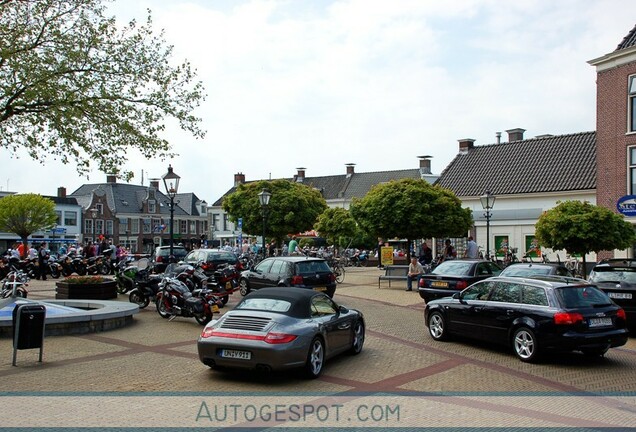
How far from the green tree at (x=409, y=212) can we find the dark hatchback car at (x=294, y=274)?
22.1 feet

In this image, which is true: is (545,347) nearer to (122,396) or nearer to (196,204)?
(122,396)

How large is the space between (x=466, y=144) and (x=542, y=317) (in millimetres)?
32604

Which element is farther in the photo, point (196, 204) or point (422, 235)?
point (196, 204)

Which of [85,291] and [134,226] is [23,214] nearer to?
[134,226]

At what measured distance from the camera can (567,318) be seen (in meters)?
10.0

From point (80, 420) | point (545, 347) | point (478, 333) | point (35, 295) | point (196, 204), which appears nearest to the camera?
point (80, 420)

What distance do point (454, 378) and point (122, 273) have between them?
13050 mm

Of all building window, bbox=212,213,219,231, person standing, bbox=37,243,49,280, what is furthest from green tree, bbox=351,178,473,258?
building window, bbox=212,213,219,231

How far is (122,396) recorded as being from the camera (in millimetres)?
7938

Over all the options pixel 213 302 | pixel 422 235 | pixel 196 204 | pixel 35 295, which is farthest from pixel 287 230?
pixel 196 204

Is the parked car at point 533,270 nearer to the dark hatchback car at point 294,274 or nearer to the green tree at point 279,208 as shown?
the dark hatchback car at point 294,274

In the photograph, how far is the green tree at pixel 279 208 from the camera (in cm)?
4234

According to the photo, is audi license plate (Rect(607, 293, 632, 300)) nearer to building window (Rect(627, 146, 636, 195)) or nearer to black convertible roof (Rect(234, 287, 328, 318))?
black convertible roof (Rect(234, 287, 328, 318))

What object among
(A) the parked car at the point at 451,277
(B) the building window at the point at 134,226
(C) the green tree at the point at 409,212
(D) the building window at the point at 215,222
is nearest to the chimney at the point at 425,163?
(D) the building window at the point at 215,222
